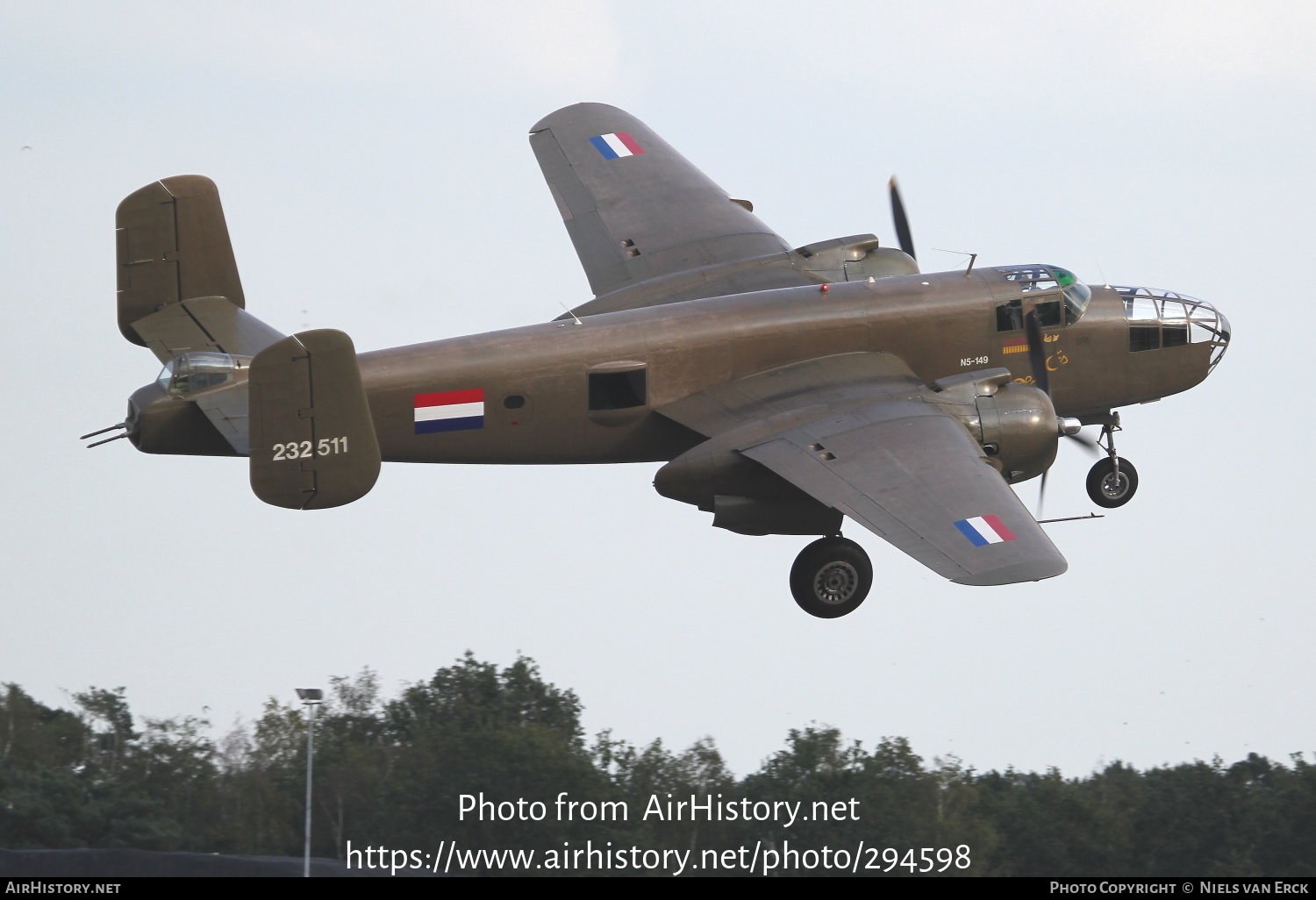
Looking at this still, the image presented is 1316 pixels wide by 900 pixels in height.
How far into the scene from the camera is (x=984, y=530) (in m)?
21.3

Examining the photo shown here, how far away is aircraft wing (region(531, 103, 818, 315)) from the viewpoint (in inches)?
1128

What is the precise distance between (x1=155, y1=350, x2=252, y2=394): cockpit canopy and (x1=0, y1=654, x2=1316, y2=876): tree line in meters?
22.8

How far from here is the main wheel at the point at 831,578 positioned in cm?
2392

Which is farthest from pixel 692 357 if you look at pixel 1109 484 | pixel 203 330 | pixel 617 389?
pixel 1109 484

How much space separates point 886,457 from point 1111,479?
6.98 metres

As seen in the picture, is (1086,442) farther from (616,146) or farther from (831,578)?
(616,146)

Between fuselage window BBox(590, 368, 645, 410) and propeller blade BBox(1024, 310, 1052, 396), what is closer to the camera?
fuselage window BBox(590, 368, 645, 410)

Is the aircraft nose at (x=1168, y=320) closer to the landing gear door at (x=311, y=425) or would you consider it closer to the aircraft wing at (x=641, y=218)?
the aircraft wing at (x=641, y=218)

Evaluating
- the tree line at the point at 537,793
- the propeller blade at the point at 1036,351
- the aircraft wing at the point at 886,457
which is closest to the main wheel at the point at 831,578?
the aircraft wing at the point at 886,457

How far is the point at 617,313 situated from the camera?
25828mm

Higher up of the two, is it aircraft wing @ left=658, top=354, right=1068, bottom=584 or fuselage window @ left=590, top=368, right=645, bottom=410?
fuselage window @ left=590, top=368, right=645, bottom=410

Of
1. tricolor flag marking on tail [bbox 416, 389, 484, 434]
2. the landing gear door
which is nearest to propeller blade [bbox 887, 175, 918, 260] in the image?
tricolor flag marking on tail [bbox 416, 389, 484, 434]

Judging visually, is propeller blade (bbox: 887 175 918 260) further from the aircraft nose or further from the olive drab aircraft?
the aircraft nose

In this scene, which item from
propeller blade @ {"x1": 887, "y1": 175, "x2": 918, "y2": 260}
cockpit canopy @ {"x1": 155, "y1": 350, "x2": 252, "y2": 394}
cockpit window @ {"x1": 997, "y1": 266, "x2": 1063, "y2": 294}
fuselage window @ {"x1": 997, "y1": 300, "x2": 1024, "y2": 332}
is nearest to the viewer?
cockpit canopy @ {"x1": 155, "y1": 350, "x2": 252, "y2": 394}
